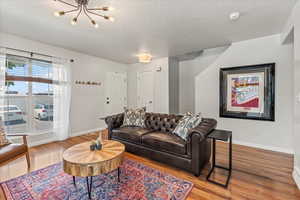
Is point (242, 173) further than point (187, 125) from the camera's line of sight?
No

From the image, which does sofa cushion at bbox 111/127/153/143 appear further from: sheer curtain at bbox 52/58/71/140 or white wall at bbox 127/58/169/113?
white wall at bbox 127/58/169/113

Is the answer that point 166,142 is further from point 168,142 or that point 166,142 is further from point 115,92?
point 115,92

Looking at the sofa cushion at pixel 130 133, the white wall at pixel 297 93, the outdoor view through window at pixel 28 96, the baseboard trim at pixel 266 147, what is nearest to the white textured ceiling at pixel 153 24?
the white wall at pixel 297 93

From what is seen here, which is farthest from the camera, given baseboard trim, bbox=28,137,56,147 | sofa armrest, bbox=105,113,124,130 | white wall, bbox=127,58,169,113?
white wall, bbox=127,58,169,113

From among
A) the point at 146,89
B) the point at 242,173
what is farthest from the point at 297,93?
the point at 146,89

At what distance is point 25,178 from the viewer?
210 cm

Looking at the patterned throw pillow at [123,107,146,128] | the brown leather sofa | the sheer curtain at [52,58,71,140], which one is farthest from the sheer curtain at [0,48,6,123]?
the patterned throw pillow at [123,107,146,128]

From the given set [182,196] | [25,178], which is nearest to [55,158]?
[25,178]

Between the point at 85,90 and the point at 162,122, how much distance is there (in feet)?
9.42

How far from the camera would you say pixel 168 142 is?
2.42m

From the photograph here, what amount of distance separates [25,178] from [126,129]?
178 centimetres

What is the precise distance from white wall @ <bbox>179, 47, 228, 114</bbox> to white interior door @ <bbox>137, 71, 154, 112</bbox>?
46.0 inches

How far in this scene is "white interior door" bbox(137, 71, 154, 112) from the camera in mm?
5469

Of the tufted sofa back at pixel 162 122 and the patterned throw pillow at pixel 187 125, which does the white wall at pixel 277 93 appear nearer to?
the tufted sofa back at pixel 162 122
